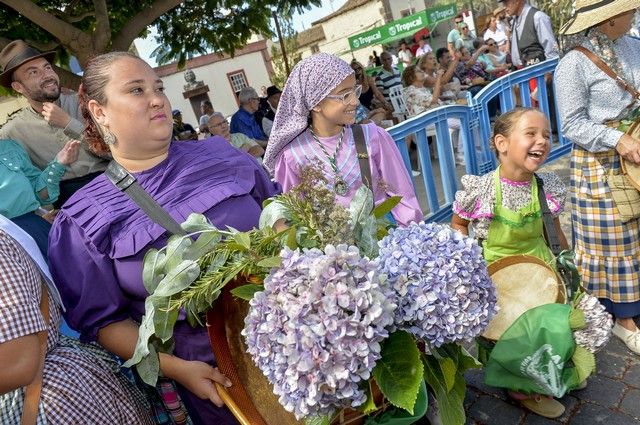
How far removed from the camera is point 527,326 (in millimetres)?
1844

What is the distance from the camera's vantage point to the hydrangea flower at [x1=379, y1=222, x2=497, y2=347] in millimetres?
895

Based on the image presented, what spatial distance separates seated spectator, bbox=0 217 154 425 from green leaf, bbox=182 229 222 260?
1.59 feet

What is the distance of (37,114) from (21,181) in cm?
67

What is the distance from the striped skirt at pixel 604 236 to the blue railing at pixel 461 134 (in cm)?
146

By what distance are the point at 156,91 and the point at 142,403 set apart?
110 cm

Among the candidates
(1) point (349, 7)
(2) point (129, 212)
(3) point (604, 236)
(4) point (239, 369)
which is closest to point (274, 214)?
(4) point (239, 369)

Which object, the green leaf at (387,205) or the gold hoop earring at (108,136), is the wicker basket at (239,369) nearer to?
the green leaf at (387,205)

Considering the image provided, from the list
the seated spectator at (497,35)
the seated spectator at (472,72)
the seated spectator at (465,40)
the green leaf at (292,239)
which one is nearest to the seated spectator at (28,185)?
the green leaf at (292,239)

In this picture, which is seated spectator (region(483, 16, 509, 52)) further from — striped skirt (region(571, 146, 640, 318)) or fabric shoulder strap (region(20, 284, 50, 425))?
fabric shoulder strap (region(20, 284, 50, 425))

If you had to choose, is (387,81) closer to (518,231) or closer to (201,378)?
(518,231)

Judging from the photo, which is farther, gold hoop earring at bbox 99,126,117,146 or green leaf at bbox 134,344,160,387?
gold hoop earring at bbox 99,126,117,146

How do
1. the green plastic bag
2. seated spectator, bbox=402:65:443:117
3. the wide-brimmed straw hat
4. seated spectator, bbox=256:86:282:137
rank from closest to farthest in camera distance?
the green plastic bag → the wide-brimmed straw hat → seated spectator, bbox=402:65:443:117 → seated spectator, bbox=256:86:282:137

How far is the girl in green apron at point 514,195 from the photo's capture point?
242 cm

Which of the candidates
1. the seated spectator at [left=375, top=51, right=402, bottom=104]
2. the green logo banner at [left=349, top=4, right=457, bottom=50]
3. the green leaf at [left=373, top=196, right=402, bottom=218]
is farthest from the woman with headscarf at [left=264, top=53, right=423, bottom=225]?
the green logo banner at [left=349, top=4, right=457, bottom=50]
